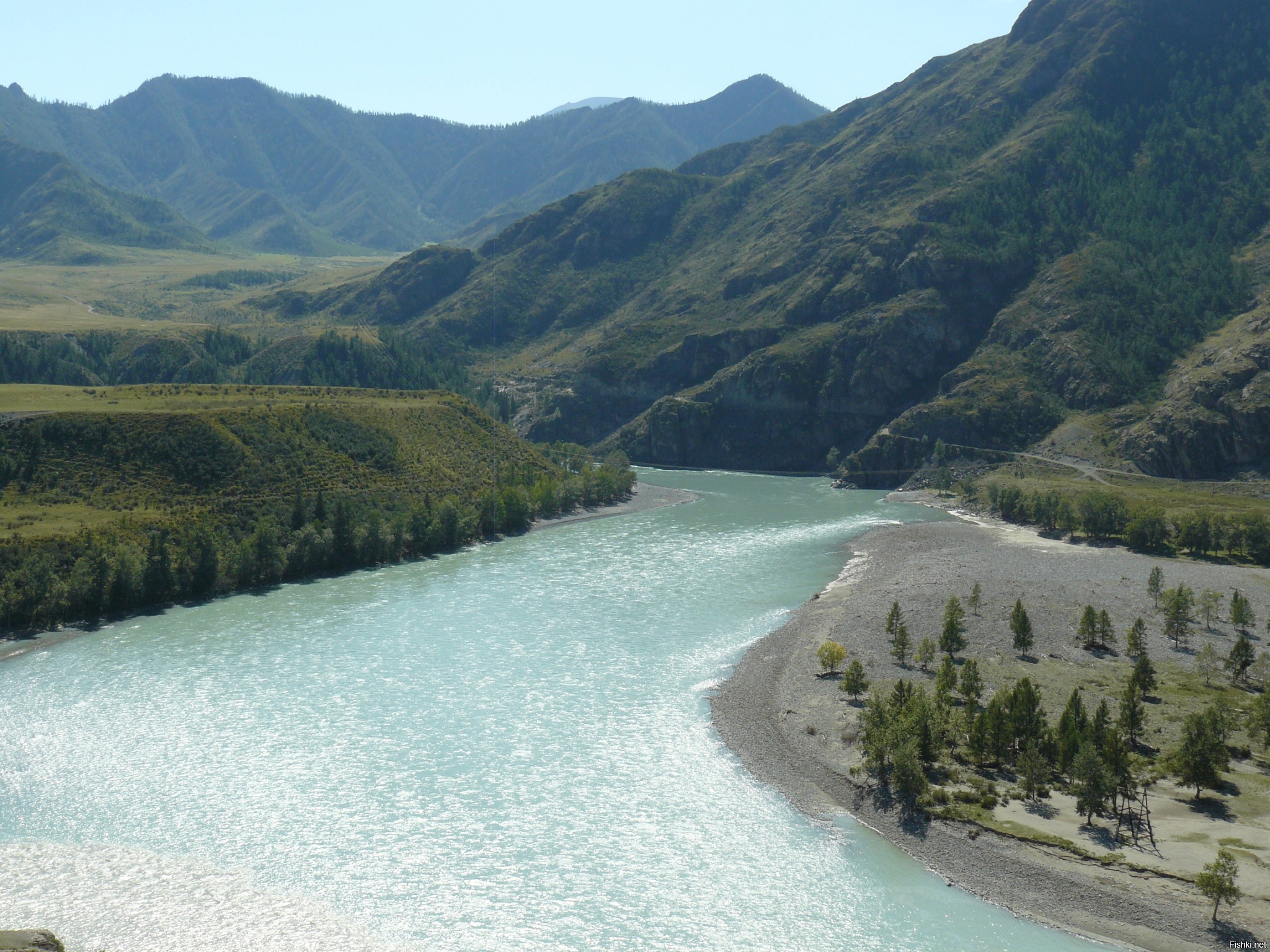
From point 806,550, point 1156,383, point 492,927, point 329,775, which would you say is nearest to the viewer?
point 492,927

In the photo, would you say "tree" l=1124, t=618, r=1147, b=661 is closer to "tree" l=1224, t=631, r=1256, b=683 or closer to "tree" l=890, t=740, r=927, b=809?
"tree" l=1224, t=631, r=1256, b=683

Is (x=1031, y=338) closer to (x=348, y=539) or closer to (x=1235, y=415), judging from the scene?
(x=1235, y=415)

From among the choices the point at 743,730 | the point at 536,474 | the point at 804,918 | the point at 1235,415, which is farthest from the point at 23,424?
the point at 1235,415

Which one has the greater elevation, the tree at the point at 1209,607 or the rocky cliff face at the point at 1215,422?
the rocky cliff face at the point at 1215,422

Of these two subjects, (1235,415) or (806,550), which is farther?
(1235,415)

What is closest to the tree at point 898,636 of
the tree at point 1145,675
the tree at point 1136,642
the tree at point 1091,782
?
the tree at point 1145,675

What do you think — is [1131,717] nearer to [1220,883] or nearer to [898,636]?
[1220,883]

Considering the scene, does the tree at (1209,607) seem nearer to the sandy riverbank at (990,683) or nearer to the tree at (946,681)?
the sandy riverbank at (990,683)
